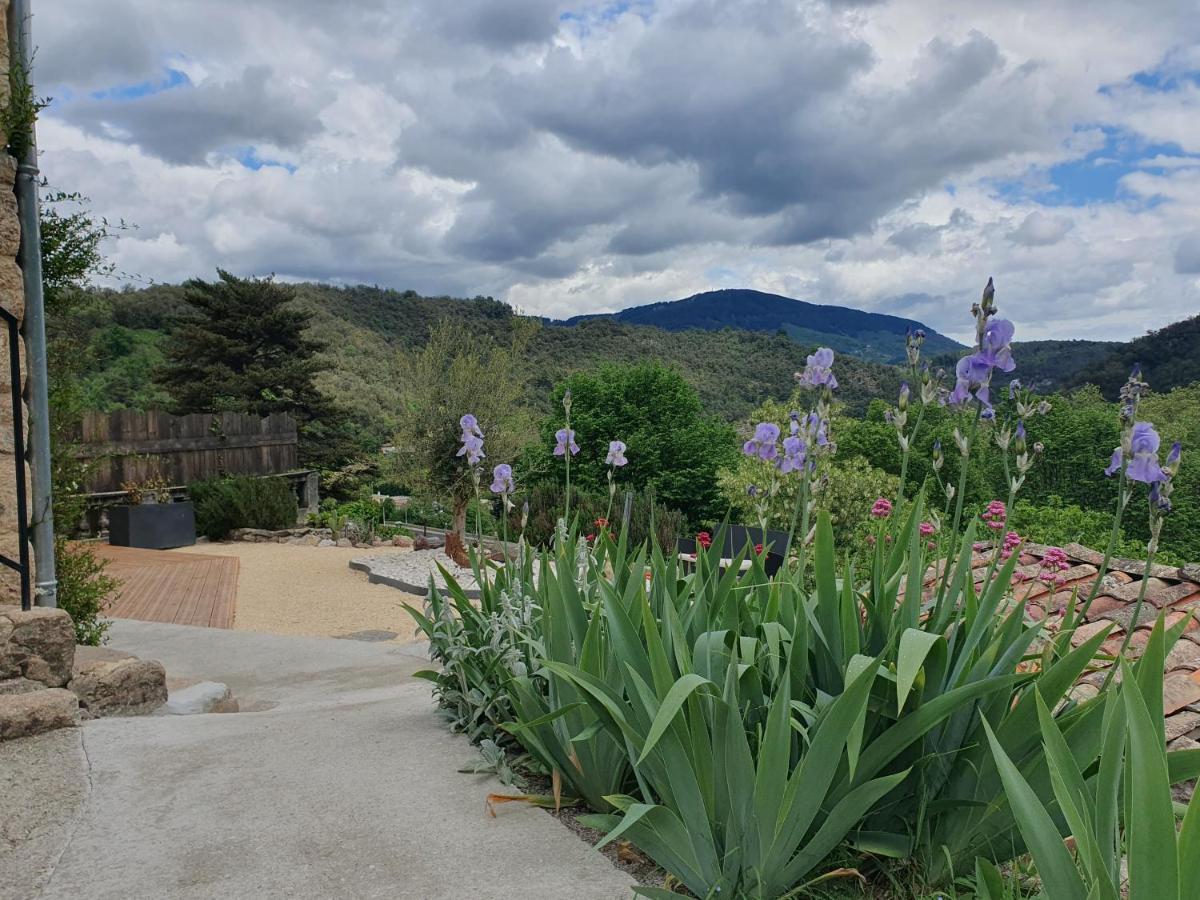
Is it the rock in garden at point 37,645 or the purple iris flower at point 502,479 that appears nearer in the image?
the rock in garden at point 37,645

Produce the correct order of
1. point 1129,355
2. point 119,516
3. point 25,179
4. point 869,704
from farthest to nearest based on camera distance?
point 1129,355 → point 119,516 → point 25,179 → point 869,704

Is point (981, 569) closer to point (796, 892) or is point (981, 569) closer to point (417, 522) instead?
point (796, 892)

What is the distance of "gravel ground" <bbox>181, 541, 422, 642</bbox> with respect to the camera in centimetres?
756

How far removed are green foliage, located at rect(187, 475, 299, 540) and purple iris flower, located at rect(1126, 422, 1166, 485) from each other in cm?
1354

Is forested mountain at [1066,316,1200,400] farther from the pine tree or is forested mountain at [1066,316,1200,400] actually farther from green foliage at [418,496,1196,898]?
green foliage at [418,496,1196,898]

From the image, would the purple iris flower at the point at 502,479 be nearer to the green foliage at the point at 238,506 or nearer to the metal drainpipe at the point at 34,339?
the metal drainpipe at the point at 34,339

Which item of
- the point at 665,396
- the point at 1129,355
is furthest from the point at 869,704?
the point at 1129,355

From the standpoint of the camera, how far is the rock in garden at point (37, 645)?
11.0 feet

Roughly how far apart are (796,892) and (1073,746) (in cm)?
72

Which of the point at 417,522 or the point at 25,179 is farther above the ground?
the point at 25,179

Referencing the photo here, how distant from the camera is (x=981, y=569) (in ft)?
19.5

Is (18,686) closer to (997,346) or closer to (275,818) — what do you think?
(275,818)

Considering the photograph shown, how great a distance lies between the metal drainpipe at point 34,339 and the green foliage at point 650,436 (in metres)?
12.2

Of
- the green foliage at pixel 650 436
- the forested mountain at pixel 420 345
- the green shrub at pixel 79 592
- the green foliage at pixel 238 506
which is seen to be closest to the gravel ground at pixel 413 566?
the green foliage at pixel 238 506
